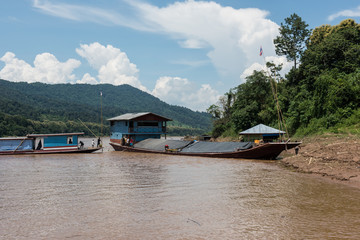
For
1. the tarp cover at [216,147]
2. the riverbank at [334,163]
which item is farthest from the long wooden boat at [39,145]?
the riverbank at [334,163]

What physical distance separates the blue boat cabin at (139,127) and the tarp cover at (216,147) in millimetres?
10275

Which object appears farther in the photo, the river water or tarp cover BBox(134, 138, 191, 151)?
tarp cover BBox(134, 138, 191, 151)

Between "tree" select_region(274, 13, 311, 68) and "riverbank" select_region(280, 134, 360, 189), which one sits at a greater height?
Answer: "tree" select_region(274, 13, 311, 68)

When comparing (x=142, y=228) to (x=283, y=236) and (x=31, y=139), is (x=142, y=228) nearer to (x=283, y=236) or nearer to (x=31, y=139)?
(x=283, y=236)

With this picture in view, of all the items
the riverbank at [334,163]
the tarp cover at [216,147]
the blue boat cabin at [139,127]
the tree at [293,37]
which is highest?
the tree at [293,37]

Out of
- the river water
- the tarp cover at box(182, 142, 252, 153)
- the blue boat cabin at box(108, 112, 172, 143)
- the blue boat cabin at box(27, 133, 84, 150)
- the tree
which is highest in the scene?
the tree

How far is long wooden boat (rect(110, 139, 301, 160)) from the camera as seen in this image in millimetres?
25719

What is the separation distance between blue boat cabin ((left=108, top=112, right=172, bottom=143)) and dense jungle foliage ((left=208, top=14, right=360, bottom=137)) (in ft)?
46.5

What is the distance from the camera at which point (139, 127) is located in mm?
41562

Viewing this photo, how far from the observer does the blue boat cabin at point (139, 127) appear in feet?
134

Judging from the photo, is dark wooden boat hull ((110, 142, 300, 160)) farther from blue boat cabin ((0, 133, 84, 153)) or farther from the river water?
blue boat cabin ((0, 133, 84, 153))

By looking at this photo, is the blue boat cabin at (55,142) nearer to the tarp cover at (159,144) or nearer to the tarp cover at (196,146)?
the tarp cover at (159,144)

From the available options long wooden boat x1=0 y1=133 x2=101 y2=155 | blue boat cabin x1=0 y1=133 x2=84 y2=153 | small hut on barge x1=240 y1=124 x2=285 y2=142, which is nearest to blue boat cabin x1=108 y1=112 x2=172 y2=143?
long wooden boat x1=0 y1=133 x2=101 y2=155

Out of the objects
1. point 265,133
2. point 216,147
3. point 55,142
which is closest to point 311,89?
point 265,133
